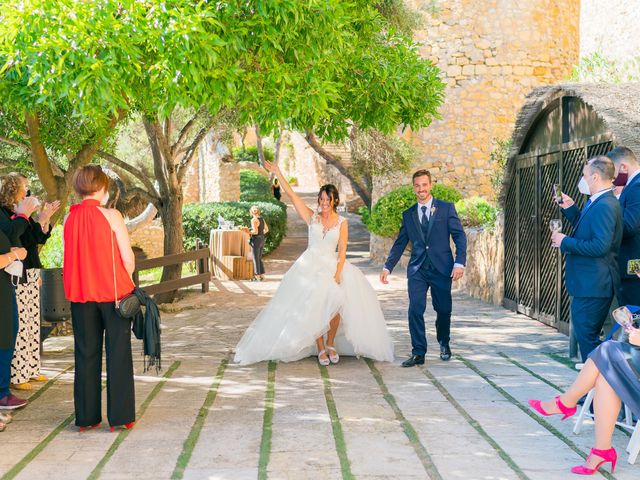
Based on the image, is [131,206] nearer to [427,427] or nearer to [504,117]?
[504,117]

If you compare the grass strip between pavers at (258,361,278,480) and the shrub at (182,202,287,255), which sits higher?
the shrub at (182,202,287,255)

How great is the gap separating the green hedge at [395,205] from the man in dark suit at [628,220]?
1334 cm

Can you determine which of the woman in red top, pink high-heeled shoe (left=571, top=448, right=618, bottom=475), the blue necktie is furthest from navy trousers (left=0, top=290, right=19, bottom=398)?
pink high-heeled shoe (left=571, top=448, right=618, bottom=475)

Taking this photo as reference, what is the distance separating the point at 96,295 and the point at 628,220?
12.1 ft

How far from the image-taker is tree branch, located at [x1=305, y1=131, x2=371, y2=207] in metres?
20.5

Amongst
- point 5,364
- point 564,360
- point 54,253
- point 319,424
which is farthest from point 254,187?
point 319,424

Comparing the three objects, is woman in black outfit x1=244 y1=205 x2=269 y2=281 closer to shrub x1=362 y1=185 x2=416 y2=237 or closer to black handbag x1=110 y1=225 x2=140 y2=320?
shrub x1=362 y1=185 x2=416 y2=237

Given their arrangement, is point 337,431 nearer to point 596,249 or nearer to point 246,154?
point 596,249

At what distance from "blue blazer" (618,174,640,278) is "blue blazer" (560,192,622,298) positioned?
61 mm

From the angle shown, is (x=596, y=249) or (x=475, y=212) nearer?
(x=596, y=249)

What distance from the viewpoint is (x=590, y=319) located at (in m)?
5.74

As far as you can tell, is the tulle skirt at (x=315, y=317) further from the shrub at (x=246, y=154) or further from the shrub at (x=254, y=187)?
the shrub at (x=246, y=154)

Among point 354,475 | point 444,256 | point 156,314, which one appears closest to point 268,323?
point 444,256

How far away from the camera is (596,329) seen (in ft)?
18.7
